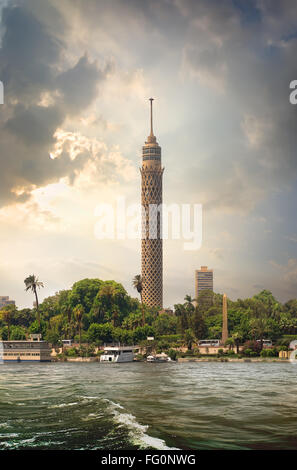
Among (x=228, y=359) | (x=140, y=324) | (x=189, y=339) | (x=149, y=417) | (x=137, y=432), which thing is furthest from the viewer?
(x=140, y=324)

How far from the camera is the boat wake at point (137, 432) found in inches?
1158

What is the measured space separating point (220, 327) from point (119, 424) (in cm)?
13615

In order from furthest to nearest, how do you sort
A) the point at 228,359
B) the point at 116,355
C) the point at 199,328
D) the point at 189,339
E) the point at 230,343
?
A: the point at 199,328 < the point at 189,339 < the point at 230,343 < the point at 116,355 < the point at 228,359

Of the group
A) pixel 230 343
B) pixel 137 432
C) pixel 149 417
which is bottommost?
pixel 230 343

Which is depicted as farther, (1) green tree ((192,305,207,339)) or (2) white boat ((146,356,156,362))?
(1) green tree ((192,305,207,339))

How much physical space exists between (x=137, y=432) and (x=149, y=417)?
618 centimetres

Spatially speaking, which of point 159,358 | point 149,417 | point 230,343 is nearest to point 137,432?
point 149,417

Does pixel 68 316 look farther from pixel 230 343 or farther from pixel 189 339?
pixel 230 343

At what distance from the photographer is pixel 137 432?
108ft

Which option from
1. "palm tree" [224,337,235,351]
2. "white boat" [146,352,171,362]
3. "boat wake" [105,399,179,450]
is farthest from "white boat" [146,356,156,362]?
"boat wake" [105,399,179,450]

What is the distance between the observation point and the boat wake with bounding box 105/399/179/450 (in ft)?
96.5

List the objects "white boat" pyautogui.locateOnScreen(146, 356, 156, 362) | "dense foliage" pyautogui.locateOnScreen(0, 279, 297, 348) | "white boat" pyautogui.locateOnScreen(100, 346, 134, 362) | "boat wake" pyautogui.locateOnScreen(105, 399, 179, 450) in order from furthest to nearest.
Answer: "dense foliage" pyautogui.locateOnScreen(0, 279, 297, 348) → "white boat" pyautogui.locateOnScreen(100, 346, 134, 362) → "white boat" pyautogui.locateOnScreen(146, 356, 156, 362) → "boat wake" pyautogui.locateOnScreen(105, 399, 179, 450)

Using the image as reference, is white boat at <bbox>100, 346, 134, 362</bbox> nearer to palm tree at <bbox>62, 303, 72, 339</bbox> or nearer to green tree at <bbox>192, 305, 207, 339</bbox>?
green tree at <bbox>192, 305, 207, 339</bbox>

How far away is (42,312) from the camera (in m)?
199
